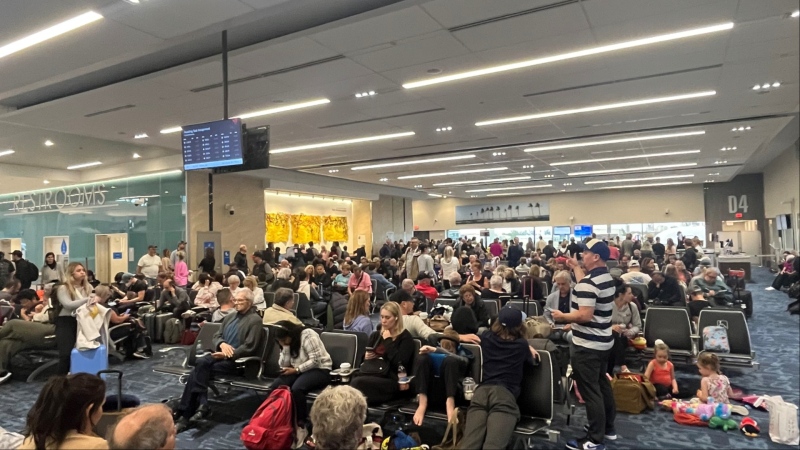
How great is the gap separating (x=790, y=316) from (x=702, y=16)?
16.1ft

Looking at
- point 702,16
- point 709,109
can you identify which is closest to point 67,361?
point 702,16

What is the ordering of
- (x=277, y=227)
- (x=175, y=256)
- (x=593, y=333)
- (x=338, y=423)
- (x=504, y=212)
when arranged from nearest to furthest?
(x=338, y=423)
(x=593, y=333)
(x=175, y=256)
(x=277, y=227)
(x=504, y=212)

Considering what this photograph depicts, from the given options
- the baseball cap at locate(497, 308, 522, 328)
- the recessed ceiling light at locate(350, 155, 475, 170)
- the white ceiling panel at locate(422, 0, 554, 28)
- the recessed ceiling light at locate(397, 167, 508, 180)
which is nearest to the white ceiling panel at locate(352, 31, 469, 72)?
the white ceiling panel at locate(422, 0, 554, 28)

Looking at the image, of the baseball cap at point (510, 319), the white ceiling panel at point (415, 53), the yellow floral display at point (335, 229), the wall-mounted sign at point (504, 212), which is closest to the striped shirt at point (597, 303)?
the baseball cap at point (510, 319)

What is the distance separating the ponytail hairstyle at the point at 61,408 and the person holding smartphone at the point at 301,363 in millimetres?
1998

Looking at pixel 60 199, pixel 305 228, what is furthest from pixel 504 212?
pixel 60 199

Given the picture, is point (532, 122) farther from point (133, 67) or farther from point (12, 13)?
point (12, 13)

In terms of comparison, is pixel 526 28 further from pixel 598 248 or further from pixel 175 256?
pixel 175 256

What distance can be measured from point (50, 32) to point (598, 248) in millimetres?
5591

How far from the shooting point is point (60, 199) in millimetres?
17812

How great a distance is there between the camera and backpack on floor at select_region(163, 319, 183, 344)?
336 inches

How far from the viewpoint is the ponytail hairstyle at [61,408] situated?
2244mm

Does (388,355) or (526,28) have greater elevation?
(526,28)

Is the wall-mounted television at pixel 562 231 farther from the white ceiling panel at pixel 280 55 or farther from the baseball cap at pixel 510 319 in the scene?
the baseball cap at pixel 510 319
